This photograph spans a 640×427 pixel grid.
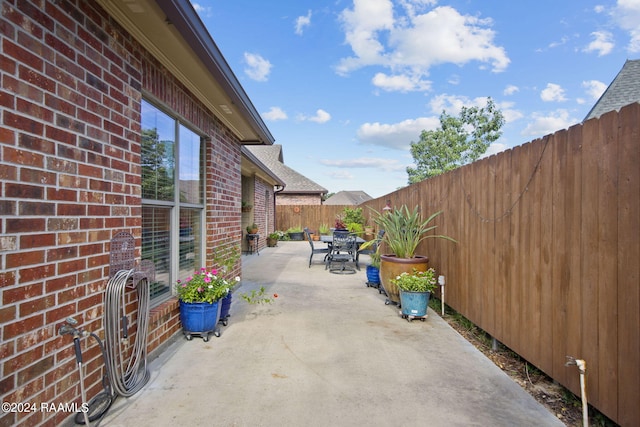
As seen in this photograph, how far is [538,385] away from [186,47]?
3.80m

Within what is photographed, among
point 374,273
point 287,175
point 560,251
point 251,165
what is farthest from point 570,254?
point 287,175

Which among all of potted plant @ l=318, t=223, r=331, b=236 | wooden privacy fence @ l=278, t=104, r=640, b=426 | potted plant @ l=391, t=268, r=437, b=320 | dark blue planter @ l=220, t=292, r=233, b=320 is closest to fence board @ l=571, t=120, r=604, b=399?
wooden privacy fence @ l=278, t=104, r=640, b=426

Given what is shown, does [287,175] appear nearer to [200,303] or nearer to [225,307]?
[225,307]

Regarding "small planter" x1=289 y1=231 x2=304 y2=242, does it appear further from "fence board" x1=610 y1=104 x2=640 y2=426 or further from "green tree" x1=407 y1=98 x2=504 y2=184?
"fence board" x1=610 y1=104 x2=640 y2=426

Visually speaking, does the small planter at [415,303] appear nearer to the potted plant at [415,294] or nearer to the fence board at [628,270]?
the potted plant at [415,294]

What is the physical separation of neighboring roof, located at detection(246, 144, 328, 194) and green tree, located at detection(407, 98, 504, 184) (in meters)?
9.52

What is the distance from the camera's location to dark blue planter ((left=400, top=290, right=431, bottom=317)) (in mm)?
3889

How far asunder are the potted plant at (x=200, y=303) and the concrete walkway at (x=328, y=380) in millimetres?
143

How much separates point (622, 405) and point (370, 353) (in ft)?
5.66

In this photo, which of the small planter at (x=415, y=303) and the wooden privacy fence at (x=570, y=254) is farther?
the small planter at (x=415, y=303)

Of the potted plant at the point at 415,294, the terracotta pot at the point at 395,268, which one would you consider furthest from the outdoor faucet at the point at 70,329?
the terracotta pot at the point at 395,268

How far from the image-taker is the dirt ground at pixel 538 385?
2016mm

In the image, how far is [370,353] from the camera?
3.00 m

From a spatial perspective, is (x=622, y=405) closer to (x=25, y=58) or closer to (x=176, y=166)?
(x=25, y=58)
